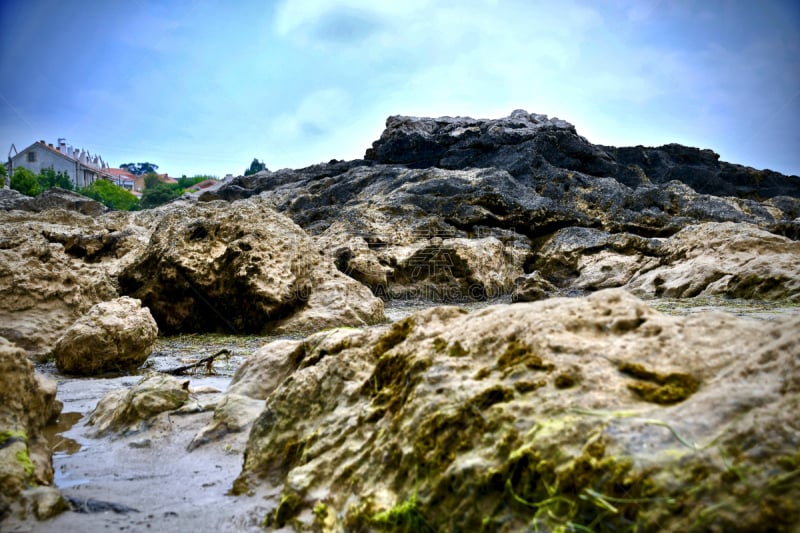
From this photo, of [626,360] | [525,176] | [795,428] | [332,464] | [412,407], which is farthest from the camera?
[525,176]

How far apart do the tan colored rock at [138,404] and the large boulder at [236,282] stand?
Answer: 15.7ft

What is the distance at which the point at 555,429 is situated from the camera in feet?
5.97

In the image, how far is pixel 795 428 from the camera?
4.81 ft

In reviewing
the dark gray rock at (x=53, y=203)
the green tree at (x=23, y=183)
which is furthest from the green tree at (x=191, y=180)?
the dark gray rock at (x=53, y=203)

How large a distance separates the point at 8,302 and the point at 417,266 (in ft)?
27.6

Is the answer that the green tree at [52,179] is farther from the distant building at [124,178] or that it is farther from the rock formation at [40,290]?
the rock formation at [40,290]

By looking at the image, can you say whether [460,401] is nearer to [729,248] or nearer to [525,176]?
[729,248]

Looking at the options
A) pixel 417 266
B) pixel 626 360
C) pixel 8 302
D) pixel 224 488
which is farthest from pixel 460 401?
pixel 417 266

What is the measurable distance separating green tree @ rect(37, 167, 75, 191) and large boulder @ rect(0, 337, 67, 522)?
6207 cm

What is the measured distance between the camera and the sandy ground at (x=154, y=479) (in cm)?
242

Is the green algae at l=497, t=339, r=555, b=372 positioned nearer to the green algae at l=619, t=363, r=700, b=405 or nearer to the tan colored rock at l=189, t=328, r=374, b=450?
the green algae at l=619, t=363, r=700, b=405

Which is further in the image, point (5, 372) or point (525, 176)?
point (525, 176)

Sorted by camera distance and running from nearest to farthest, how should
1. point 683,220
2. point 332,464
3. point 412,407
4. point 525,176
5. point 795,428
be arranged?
point 795,428, point 412,407, point 332,464, point 683,220, point 525,176

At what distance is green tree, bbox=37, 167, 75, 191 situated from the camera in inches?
2239
